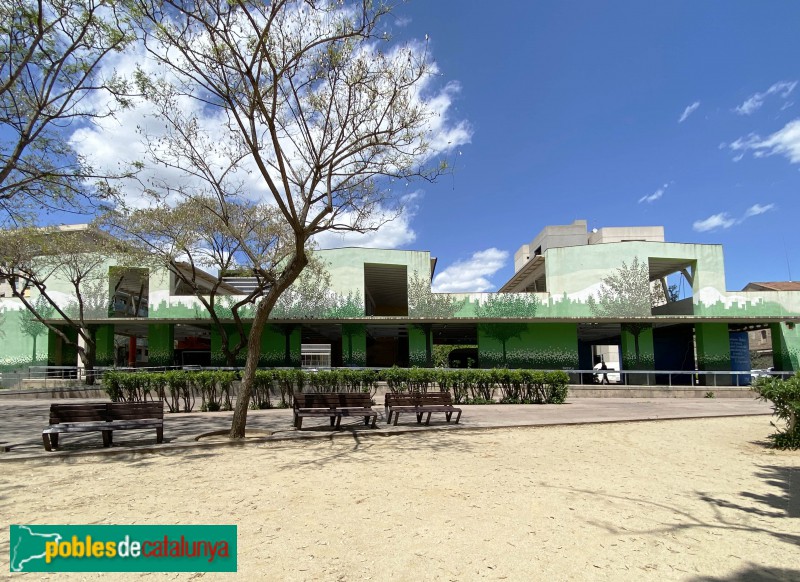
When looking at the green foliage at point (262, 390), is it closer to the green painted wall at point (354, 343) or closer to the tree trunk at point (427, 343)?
the green painted wall at point (354, 343)

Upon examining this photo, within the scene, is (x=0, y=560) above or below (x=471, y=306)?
below

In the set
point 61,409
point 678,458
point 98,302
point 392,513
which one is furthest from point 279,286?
point 98,302

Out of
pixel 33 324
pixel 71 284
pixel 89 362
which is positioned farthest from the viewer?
pixel 33 324

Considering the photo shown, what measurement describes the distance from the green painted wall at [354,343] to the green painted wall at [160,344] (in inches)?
338

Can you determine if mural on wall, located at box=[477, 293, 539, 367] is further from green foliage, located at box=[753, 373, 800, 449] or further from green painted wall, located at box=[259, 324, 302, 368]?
green foliage, located at box=[753, 373, 800, 449]

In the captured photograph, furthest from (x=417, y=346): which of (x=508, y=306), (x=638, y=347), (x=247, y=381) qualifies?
(x=247, y=381)

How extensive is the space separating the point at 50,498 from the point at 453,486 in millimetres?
4262

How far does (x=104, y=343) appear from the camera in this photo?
25.3 metres

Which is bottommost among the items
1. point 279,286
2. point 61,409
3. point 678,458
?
point 678,458

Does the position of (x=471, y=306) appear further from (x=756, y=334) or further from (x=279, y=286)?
(x=756, y=334)

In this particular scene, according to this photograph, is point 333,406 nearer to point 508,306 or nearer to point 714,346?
point 508,306

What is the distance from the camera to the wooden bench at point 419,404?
409 inches

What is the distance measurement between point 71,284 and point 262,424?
1872cm

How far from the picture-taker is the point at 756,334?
41.9 meters
